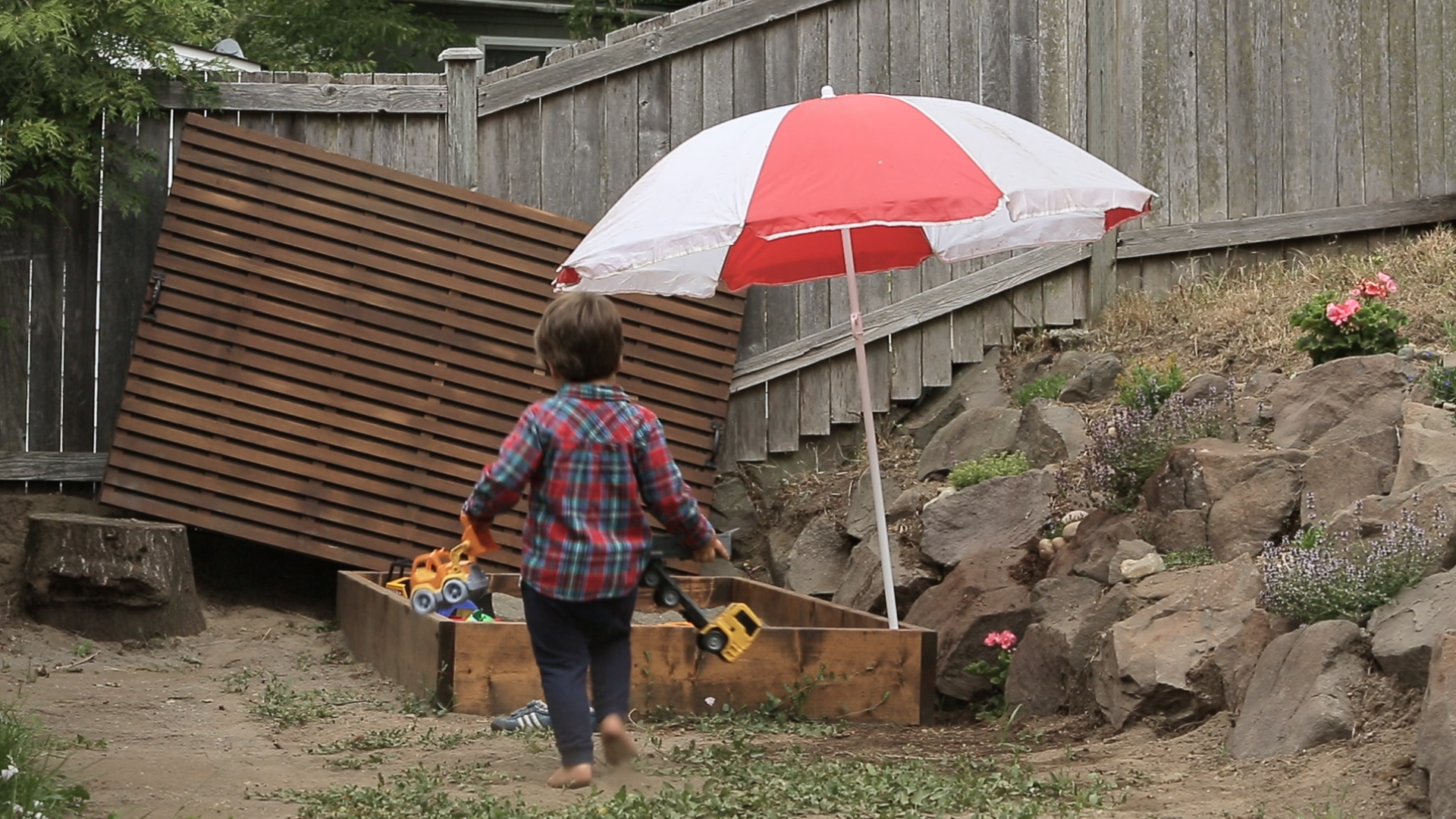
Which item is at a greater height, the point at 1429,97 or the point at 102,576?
the point at 1429,97

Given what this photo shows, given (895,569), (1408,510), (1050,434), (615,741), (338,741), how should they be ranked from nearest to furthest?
(615,741), (1408,510), (338,741), (895,569), (1050,434)

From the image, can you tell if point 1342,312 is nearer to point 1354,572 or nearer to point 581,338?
point 1354,572

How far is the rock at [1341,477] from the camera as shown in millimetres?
5199

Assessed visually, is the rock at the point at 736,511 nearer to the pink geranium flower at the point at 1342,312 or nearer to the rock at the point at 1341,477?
the pink geranium flower at the point at 1342,312

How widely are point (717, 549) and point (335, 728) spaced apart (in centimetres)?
187

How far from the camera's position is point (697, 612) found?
13.8ft

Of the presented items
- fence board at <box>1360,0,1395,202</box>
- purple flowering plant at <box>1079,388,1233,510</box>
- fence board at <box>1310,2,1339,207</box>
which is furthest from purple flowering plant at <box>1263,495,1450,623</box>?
fence board at <box>1360,0,1395,202</box>

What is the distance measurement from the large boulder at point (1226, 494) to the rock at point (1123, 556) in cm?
9

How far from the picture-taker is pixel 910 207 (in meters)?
4.72

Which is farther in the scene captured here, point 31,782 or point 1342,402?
point 1342,402

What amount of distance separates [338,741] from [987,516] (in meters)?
2.90

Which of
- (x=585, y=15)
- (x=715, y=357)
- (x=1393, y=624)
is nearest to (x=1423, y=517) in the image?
(x=1393, y=624)

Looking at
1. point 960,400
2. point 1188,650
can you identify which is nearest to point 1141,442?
point 1188,650

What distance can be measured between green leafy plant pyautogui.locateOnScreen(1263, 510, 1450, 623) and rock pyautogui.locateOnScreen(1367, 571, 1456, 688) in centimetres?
7
